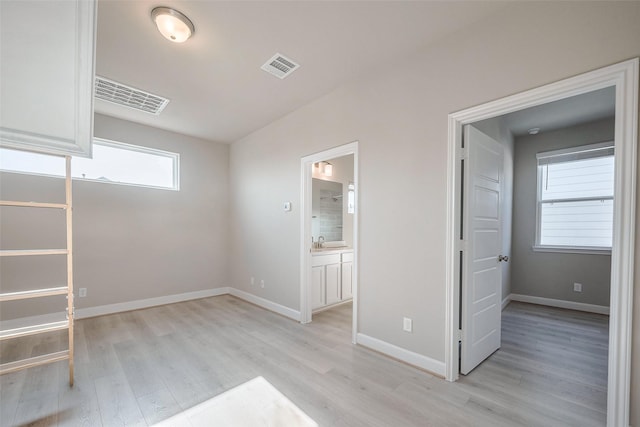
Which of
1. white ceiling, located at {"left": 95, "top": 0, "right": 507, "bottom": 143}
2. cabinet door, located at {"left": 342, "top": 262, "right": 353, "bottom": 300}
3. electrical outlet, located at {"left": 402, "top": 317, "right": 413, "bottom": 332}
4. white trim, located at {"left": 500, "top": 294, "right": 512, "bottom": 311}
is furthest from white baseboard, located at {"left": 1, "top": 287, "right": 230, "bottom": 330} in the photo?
white trim, located at {"left": 500, "top": 294, "right": 512, "bottom": 311}

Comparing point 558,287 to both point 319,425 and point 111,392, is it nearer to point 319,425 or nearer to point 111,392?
point 319,425

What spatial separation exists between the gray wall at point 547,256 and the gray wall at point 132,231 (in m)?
5.55

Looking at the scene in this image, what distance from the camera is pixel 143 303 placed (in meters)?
4.14

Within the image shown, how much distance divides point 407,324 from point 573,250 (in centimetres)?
372

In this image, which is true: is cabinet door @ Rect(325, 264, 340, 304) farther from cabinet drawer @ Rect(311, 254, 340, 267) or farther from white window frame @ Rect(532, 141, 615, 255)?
white window frame @ Rect(532, 141, 615, 255)

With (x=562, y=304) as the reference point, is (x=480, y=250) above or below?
above

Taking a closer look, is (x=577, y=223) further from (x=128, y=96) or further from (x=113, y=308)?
(x=113, y=308)

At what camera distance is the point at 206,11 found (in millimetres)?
1981

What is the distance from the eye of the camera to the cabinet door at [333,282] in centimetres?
408

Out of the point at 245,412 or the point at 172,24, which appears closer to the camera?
the point at 245,412

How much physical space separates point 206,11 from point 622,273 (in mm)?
3304

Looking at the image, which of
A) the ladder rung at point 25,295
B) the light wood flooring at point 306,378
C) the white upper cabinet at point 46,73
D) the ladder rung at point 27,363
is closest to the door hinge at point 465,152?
the light wood flooring at point 306,378

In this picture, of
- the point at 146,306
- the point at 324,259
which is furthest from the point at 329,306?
the point at 146,306

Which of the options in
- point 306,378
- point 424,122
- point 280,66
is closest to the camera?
point 306,378
